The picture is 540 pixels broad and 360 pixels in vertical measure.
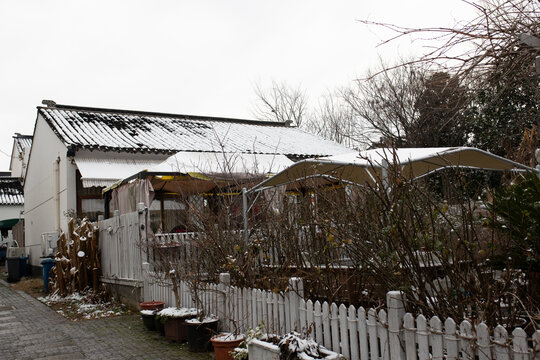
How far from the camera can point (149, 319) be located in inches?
303

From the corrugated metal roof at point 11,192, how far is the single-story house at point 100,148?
10445 millimetres

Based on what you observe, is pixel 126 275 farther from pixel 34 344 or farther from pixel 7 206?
pixel 7 206

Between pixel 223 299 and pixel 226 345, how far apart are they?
89cm

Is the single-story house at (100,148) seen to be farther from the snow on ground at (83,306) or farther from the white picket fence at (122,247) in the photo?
the white picket fence at (122,247)

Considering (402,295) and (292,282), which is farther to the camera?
(292,282)

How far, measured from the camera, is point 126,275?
988 centimetres

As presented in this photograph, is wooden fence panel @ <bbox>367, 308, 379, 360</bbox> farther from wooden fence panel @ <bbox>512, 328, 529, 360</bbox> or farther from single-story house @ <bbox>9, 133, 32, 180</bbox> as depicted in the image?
single-story house @ <bbox>9, 133, 32, 180</bbox>

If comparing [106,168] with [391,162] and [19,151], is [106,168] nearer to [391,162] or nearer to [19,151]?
[391,162]

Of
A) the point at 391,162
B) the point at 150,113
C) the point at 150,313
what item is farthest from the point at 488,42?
the point at 150,113

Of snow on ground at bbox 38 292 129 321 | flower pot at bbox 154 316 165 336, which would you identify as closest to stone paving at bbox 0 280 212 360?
flower pot at bbox 154 316 165 336

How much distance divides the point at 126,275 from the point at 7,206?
24.6 meters

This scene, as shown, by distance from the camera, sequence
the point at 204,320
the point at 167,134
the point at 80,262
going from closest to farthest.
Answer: the point at 204,320
the point at 80,262
the point at 167,134

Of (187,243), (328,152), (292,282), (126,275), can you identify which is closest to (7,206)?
(328,152)

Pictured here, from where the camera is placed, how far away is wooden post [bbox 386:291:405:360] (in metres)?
3.85
